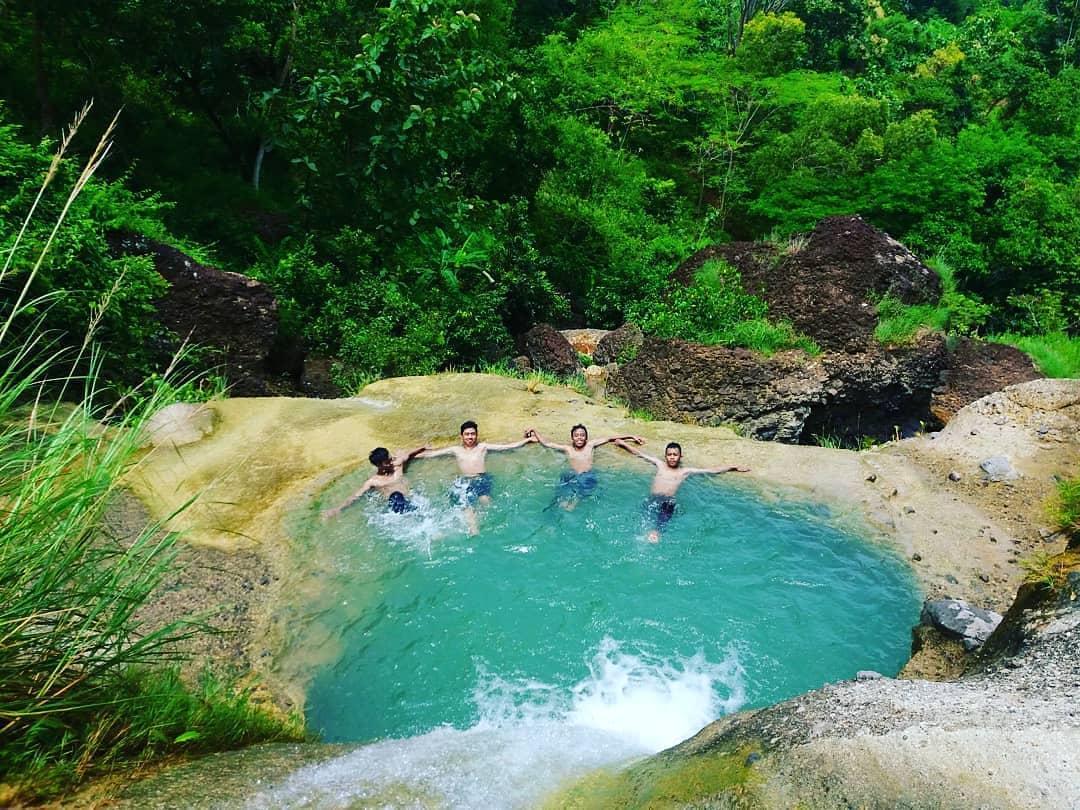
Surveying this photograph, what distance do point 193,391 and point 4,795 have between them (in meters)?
7.47

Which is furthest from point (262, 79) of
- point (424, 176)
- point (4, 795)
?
point (4, 795)

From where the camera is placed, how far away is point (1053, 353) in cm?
1205

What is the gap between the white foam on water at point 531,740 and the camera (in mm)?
3016

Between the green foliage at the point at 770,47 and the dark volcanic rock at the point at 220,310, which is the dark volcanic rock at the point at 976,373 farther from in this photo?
the dark volcanic rock at the point at 220,310

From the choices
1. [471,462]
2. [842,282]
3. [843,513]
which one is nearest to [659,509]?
[843,513]

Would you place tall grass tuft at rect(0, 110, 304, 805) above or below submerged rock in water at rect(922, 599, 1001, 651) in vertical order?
above

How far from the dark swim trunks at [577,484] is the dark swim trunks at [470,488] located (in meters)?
0.84

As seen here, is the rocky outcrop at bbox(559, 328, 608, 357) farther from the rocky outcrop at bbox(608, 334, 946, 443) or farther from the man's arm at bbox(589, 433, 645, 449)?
the man's arm at bbox(589, 433, 645, 449)

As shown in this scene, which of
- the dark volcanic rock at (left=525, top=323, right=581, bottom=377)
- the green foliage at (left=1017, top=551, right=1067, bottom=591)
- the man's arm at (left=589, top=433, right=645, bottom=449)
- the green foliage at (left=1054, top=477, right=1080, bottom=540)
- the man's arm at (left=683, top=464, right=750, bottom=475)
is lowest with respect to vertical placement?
the dark volcanic rock at (left=525, top=323, right=581, bottom=377)

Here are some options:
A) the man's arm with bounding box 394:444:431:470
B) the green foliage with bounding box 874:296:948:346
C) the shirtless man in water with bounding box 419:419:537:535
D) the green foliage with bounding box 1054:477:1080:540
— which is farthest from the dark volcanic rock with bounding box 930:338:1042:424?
the man's arm with bounding box 394:444:431:470

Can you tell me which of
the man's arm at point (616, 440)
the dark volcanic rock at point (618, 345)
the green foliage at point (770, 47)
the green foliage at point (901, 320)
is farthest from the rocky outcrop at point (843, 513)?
the green foliage at point (770, 47)

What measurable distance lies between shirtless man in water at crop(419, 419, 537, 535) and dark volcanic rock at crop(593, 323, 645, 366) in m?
4.79

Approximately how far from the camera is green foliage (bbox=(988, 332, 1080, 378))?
11500 mm

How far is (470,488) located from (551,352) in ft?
18.2
